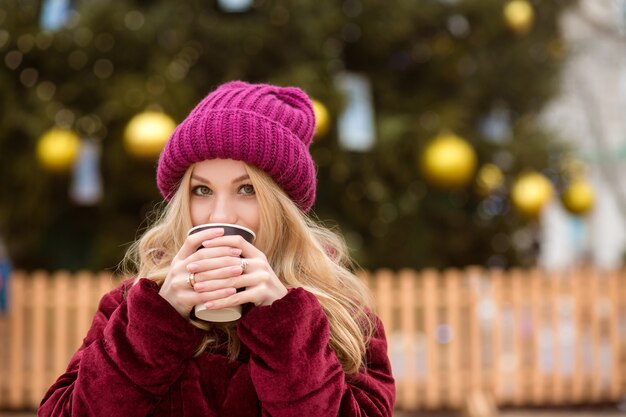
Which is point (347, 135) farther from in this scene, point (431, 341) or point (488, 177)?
point (431, 341)

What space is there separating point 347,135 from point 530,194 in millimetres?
2132

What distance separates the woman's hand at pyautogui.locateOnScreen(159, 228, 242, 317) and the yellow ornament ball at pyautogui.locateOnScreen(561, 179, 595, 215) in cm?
825

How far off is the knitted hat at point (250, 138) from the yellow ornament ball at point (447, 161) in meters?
5.59

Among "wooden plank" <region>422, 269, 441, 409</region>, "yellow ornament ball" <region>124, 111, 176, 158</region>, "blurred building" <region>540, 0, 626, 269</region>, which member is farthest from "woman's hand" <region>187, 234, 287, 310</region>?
"blurred building" <region>540, 0, 626, 269</region>

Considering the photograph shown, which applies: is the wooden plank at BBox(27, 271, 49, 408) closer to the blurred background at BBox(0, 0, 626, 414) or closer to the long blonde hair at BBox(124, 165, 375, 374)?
the blurred background at BBox(0, 0, 626, 414)

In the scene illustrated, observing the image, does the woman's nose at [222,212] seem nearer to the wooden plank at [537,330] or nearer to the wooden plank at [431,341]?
the wooden plank at [431,341]

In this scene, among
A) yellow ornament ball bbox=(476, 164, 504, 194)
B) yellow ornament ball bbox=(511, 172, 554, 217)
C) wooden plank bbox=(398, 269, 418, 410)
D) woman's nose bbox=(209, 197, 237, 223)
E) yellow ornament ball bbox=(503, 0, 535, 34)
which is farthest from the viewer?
yellow ornament ball bbox=(476, 164, 504, 194)

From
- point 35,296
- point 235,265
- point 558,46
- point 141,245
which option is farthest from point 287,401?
point 558,46

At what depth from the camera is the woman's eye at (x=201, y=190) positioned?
1735 mm

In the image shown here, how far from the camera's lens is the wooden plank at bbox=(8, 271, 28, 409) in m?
6.68

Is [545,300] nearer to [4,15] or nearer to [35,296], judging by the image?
[35,296]

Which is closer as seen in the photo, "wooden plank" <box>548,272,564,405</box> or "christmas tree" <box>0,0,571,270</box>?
"wooden plank" <box>548,272,564,405</box>

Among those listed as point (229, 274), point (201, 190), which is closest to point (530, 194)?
point (201, 190)

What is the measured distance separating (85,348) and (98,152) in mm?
6440
